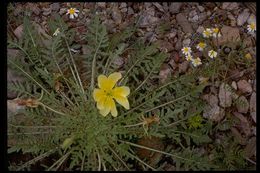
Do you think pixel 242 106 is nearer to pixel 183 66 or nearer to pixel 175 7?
pixel 183 66

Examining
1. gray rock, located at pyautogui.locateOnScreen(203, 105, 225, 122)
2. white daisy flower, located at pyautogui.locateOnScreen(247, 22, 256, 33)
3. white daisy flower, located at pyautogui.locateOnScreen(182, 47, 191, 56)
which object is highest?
white daisy flower, located at pyautogui.locateOnScreen(247, 22, 256, 33)

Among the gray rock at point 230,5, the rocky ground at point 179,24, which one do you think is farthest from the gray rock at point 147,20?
the gray rock at point 230,5

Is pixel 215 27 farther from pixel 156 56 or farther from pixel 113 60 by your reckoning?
pixel 113 60

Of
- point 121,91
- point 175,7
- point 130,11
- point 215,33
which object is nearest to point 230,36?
point 215,33

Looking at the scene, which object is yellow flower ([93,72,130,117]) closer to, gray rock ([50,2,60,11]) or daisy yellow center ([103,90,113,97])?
daisy yellow center ([103,90,113,97])

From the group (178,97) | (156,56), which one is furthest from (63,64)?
(178,97)

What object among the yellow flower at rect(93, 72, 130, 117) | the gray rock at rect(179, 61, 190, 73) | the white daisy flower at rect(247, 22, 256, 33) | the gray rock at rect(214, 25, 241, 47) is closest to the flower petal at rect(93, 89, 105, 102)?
the yellow flower at rect(93, 72, 130, 117)

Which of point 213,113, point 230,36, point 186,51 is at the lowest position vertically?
point 213,113
